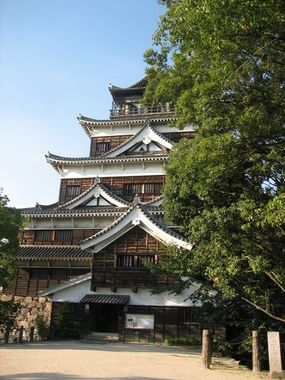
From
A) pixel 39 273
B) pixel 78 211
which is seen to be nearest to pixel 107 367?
pixel 39 273

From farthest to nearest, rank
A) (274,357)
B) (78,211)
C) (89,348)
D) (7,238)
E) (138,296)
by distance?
1. (78,211)
2. (138,296)
3. (7,238)
4. (89,348)
5. (274,357)

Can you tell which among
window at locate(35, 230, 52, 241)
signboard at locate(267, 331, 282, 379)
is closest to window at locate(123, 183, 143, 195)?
window at locate(35, 230, 52, 241)

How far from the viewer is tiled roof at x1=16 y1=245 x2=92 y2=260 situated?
25.7m

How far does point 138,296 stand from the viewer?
875 inches

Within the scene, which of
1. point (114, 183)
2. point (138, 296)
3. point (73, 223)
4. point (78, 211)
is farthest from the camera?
point (114, 183)

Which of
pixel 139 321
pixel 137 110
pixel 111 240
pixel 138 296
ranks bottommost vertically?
pixel 139 321

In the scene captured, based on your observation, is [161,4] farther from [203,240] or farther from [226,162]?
[203,240]

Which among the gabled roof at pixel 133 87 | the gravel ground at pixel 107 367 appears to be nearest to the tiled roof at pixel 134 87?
the gabled roof at pixel 133 87

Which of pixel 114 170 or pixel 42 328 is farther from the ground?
pixel 114 170

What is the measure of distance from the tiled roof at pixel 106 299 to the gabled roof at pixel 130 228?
2582 millimetres

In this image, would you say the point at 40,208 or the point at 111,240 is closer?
the point at 111,240

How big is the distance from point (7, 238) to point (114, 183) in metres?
13.0

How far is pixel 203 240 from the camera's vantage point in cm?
1487

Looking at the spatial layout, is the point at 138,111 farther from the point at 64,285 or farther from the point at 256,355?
the point at 256,355
